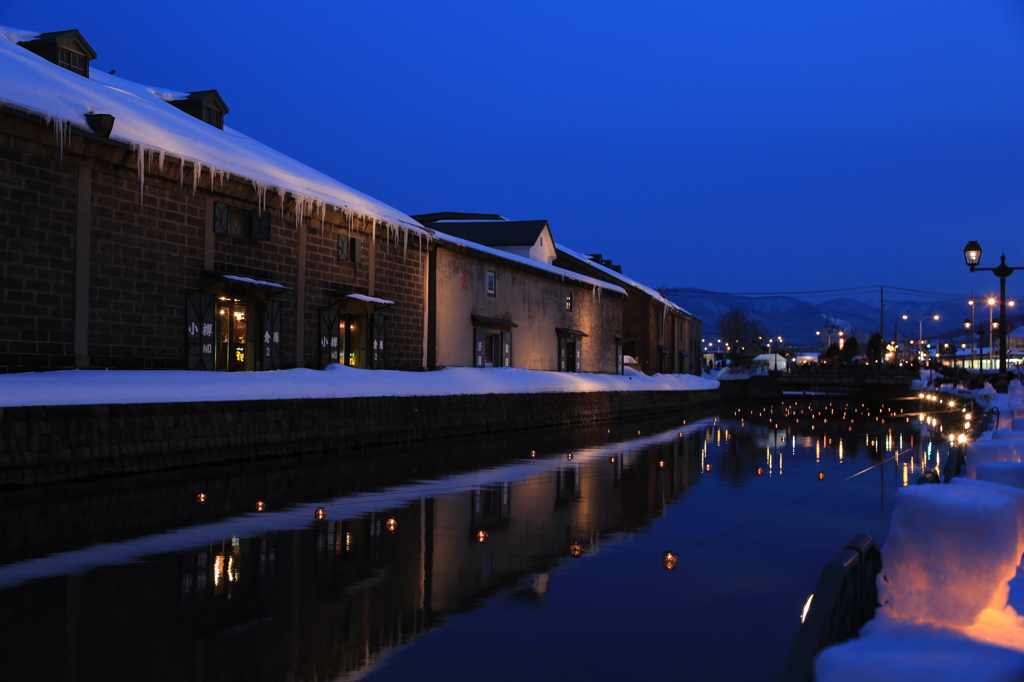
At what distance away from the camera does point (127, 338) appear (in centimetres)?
1870

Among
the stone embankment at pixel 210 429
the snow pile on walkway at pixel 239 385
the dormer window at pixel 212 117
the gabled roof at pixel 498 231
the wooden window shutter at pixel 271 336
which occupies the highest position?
the dormer window at pixel 212 117

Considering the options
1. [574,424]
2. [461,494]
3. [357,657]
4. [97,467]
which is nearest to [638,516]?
[461,494]

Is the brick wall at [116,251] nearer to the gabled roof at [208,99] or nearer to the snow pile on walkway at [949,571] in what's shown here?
the gabled roof at [208,99]

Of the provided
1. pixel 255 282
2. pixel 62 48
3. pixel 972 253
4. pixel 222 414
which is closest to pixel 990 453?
pixel 222 414

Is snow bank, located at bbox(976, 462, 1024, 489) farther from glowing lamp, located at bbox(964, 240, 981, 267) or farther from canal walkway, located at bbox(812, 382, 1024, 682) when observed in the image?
glowing lamp, located at bbox(964, 240, 981, 267)

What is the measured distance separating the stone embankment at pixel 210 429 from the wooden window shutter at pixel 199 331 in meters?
3.53

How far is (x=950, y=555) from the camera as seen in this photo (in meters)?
4.58

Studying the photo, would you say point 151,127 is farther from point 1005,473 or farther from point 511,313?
point 511,313

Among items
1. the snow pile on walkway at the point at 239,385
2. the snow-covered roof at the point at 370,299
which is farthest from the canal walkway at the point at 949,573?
the snow-covered roof at the point at 370,299

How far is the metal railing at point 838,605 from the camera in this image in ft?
11.1

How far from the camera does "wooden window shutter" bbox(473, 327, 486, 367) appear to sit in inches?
1347

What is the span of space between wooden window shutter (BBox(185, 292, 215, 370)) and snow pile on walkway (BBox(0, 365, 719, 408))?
2.14 meters

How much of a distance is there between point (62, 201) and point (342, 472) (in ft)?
26.4

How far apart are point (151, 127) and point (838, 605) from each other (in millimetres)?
19893
